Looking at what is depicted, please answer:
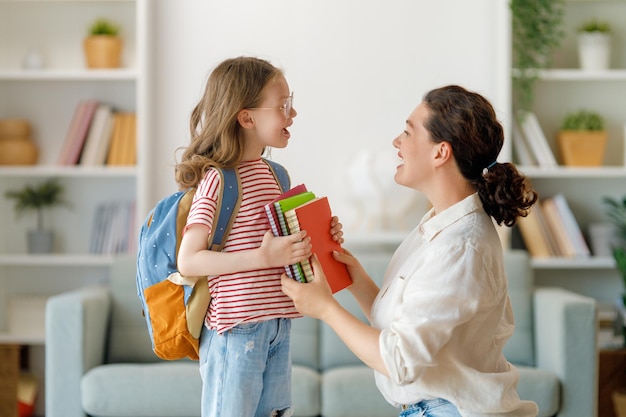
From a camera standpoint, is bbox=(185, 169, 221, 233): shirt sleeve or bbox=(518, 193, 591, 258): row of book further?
bbox=(518, 193, 591, 258): row of book

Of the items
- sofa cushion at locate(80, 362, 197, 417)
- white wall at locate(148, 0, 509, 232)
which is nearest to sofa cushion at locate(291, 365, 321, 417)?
sofa cushion at locate(80, 362, 197, 417)

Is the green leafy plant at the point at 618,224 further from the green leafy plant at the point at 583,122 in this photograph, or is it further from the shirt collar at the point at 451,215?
the shirt collar at the point at 451,215

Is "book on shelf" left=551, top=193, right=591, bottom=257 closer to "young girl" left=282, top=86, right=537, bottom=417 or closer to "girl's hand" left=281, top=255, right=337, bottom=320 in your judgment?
"young girl" left=282, top=86, right=537, bottom=417

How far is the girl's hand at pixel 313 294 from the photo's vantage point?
1.70 metres

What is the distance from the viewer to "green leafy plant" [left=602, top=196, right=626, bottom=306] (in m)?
3.79

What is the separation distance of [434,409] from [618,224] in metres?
2.63

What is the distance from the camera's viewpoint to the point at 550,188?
428cm

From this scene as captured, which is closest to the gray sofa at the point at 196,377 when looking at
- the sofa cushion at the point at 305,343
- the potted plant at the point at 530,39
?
the sofa cushion at the point at 305,343

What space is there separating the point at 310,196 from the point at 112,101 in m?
2.68

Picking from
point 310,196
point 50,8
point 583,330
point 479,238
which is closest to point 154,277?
point 310,196

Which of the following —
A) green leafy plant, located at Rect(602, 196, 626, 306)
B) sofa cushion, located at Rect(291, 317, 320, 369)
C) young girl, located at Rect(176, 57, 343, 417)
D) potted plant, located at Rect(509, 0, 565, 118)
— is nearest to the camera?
young girl, located at Rect(176, 57, 343, 417)

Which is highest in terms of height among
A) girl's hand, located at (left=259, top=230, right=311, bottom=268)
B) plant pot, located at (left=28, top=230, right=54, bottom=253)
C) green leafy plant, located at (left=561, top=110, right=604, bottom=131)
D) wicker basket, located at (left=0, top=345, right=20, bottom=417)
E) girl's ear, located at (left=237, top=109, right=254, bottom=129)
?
green leafy plant, located at (left=561, top=110, right=604, bottom=131)

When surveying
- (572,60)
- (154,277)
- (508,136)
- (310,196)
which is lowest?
(154,277)

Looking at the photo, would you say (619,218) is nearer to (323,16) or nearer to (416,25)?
(416,25)
